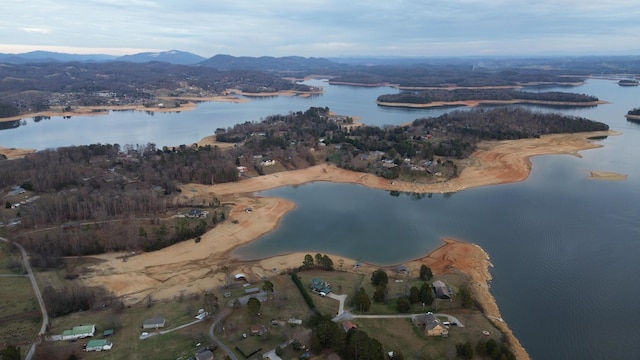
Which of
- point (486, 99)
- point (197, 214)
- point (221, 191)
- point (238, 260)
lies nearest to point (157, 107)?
point (221, 191)

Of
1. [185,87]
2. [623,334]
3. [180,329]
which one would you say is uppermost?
[185,87]

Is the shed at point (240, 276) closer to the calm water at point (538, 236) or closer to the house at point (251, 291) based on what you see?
the house at point (251, 291)

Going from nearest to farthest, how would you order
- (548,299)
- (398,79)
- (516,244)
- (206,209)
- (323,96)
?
1. (548,299)
2. (516,244)
3. (206,209)
4. (323,96)
5. (398,79)

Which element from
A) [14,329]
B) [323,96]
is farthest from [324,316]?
[323,96]

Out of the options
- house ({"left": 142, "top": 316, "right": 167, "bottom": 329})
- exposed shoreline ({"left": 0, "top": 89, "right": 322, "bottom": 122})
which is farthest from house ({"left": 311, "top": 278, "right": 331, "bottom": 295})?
exposed shoreline ({"left": 0, "top": 89, "right": 322, "bottom": 122})

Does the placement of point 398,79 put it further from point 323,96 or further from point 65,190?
point 65,190

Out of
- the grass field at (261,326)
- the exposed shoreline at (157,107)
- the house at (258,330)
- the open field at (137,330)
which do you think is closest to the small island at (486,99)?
the exposed shoreline at (157,107)
